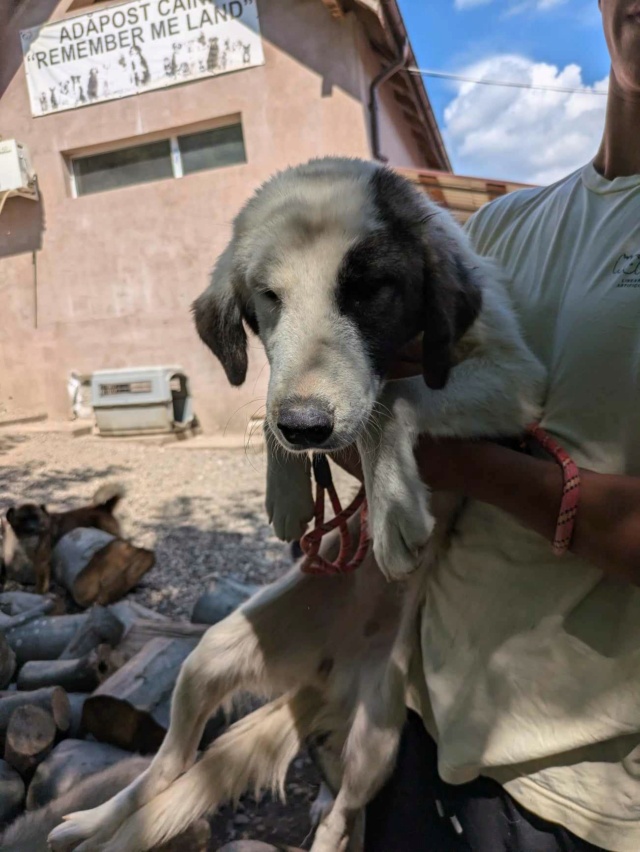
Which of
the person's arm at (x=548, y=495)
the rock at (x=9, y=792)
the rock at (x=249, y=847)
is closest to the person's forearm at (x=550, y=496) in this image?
the person's arm at (x=548, y=495)

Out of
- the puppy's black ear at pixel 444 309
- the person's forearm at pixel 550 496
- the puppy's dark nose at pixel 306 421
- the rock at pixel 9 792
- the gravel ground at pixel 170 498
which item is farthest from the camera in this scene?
the gravel ground at pixel 170 498

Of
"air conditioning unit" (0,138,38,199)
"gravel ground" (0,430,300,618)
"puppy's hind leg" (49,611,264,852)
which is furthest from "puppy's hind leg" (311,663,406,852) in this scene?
"air conditioning unit" (0,138,38,199)

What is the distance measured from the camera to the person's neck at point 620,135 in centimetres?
135

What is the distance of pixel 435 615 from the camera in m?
1.50

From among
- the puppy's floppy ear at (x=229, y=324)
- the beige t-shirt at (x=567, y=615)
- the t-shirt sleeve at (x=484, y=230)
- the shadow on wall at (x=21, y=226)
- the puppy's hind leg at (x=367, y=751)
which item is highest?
the shadow on wall at (x=21, y=226)

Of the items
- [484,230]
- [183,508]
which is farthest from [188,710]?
[183,508]

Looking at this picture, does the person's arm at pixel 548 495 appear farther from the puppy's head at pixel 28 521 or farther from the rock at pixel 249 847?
the puppy's head at pixel 28 521

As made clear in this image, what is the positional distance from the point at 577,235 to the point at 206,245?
6.39m

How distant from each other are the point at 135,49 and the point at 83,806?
7511 mm

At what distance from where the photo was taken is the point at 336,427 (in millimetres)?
1276

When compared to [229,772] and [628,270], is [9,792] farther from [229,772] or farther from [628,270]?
[628,270]

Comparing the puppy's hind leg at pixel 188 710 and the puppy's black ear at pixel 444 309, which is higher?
the puppy's black ear at pixel 444 309

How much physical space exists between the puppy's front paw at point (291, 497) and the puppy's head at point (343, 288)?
34cm

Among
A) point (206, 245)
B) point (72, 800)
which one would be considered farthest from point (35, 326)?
point (72, 800)
